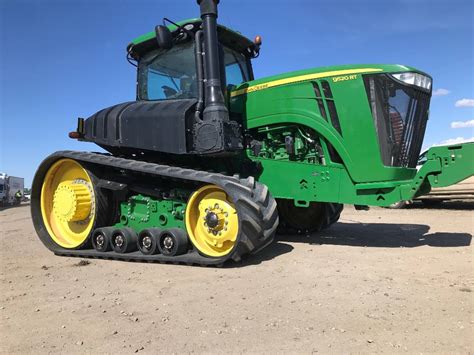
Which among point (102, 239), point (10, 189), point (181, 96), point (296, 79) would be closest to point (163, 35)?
point (181, 96)

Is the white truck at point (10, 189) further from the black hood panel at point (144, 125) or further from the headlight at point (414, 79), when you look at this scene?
the headlight at point (414, 79)

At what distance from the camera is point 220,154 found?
17.9ft

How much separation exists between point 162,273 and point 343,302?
2206 mm

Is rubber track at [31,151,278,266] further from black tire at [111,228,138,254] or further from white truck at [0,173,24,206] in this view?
white truck at [0,173,24,206]

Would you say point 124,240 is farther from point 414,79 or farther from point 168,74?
point 414,79

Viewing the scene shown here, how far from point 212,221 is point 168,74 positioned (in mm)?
2606

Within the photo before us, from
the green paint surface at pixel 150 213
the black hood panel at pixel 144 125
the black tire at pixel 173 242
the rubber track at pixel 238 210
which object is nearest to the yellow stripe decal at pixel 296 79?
the black hood panel at pixel 144 125

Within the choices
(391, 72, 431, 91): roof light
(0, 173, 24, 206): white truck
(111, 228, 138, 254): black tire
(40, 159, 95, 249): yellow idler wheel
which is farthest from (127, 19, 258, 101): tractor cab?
(0, 173, 24, 206): white truck

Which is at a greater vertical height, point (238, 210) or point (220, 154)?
point (220, 154)

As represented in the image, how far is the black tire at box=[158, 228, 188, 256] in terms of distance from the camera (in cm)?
522

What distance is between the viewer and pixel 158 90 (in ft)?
21.3

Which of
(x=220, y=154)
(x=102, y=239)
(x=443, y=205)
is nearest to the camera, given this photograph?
(x=220, y=154)

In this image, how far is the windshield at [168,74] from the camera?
600cm

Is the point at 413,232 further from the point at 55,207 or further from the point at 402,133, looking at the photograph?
the point at 55,207
